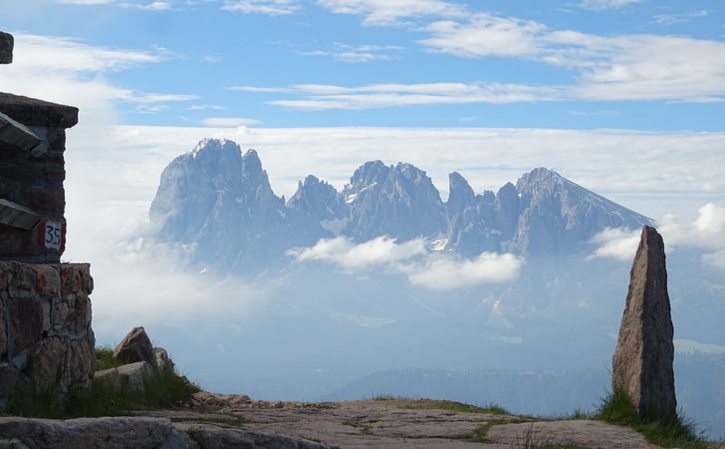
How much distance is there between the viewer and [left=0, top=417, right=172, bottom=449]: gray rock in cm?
805

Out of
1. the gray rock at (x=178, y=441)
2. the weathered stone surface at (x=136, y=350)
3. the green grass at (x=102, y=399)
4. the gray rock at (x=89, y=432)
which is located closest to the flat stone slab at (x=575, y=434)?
the gray rock at (x=178, y=441)

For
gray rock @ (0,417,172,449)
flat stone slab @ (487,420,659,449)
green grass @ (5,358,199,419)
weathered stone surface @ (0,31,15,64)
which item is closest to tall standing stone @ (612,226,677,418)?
flat stone slab @ (487,420,659,449)

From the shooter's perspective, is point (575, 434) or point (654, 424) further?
point (654, 424)

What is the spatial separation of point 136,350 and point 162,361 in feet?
2.13

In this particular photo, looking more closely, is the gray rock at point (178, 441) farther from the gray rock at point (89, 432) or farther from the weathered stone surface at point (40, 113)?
the weathered stone surface at point (40, 113)

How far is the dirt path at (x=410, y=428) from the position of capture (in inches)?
484

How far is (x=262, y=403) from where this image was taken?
18656mm

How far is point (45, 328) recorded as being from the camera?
39.2 feet

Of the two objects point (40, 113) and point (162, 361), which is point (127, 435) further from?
point (162, 361)

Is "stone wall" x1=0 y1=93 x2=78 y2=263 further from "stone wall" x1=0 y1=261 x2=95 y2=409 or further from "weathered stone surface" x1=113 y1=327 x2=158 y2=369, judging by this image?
"weathered stone surface" x1=113 y1=327 x2=158 y2=369

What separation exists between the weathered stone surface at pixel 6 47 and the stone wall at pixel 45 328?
2.50 metres

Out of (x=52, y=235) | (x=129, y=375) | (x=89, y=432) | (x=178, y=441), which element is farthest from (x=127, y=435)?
(x=129, y=375)

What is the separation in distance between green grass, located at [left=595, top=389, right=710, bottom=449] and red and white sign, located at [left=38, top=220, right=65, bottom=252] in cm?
694

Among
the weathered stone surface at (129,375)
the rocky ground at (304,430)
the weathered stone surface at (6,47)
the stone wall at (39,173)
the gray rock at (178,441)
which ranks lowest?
the gray rock at (178,441)
